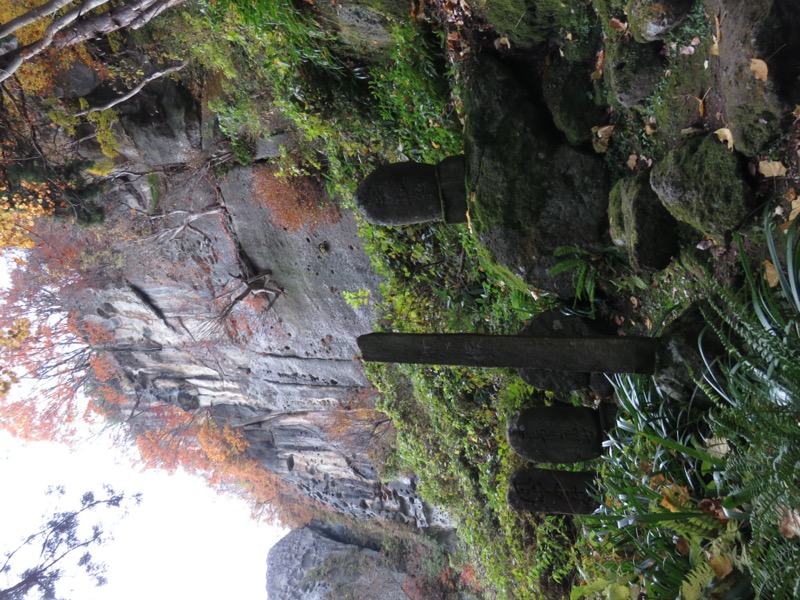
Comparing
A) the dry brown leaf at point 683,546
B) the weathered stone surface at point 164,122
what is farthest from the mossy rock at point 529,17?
the weathered stone surface at point 164,122

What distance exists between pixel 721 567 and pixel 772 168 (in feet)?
5.85

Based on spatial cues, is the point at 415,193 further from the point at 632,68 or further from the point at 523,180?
the point at 632,68

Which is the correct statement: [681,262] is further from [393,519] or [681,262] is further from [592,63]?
[393,519]

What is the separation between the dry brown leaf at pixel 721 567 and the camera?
2.31 metres

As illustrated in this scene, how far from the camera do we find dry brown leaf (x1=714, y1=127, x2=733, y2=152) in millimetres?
2566

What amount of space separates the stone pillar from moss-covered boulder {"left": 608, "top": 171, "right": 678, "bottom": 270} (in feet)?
4.41

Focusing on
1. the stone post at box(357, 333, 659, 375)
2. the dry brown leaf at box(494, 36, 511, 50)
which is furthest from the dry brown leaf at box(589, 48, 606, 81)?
the stone post at box(357, 333, 659, 375)

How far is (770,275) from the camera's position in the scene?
2492mm

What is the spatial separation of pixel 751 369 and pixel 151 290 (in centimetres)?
1031

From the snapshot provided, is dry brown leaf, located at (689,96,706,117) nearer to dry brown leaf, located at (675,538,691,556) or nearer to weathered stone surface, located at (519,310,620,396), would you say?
weathered stone surface, located at (519,310,620,396)

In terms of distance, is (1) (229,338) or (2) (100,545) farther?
(2) (100,545)

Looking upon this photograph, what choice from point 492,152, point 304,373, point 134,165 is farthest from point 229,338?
point 492,152

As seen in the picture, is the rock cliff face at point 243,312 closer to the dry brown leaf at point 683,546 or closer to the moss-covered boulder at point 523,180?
the moss-covered boulder at point 523,180

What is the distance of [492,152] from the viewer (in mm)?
3959
